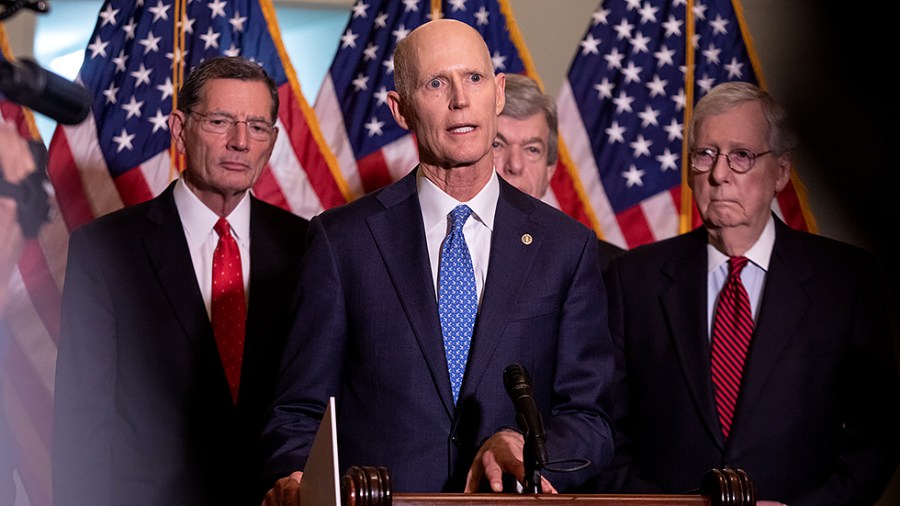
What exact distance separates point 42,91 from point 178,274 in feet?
7.18

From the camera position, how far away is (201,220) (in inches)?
148

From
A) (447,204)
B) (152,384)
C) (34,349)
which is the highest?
(447,204)

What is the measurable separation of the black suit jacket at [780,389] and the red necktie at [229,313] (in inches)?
41.3

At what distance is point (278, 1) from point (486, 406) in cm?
257

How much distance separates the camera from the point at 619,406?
11.9ft

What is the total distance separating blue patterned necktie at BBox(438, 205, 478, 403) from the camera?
2.90 m

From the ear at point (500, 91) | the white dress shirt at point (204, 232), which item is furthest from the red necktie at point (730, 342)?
the white dress shirt at point (204, 232)

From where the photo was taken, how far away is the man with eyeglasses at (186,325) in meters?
3.56

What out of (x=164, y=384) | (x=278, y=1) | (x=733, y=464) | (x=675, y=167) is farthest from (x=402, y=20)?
(x=733, y=464)

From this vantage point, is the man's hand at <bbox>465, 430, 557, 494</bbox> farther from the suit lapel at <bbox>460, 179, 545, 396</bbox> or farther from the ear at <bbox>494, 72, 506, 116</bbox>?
the ear at <bbox>494, 72, 506, 116</bbox>

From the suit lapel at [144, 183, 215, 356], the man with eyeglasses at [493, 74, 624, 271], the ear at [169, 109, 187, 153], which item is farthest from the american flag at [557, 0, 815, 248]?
the suit lapel at [144, 183, 215, 356]

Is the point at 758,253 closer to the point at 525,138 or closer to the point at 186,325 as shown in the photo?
the point at 525,138

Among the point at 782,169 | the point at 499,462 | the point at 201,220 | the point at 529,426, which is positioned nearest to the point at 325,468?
the point at 529,426

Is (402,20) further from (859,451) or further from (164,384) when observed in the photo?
(859,451)
